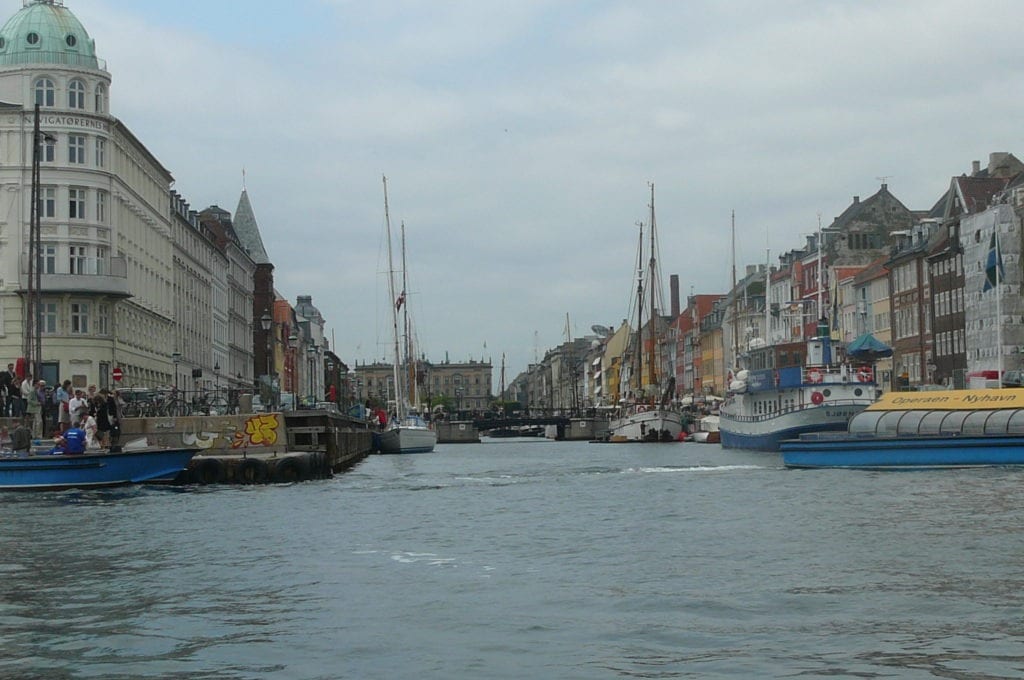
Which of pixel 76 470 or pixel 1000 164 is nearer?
pixel 76 470

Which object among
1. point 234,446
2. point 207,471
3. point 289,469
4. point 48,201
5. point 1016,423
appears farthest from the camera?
point 48,201

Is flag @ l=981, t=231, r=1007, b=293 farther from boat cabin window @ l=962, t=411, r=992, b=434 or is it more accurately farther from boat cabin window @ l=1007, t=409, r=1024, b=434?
boat cabin window @ l=1007, t=409, r=1024, b=434

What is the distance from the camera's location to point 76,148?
91.4 m

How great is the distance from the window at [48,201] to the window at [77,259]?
2.12 metres

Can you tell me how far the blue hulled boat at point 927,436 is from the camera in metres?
55.5

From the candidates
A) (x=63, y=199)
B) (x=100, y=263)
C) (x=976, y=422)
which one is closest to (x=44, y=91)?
(x=63, y=199)

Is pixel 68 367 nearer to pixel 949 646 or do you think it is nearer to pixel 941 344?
pixel 941 344

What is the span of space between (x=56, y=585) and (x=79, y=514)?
47.9ft

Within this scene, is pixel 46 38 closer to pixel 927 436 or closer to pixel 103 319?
pixel 103 319

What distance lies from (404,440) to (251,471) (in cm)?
5663

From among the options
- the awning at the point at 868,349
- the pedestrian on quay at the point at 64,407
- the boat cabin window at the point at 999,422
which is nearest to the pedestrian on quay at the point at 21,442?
the pedestrian on quay at the point at 64,407

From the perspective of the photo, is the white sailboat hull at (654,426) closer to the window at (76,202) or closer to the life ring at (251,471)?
the window at (76,202)

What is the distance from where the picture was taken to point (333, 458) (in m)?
67.8

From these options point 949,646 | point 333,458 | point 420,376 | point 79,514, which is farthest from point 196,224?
point 949,646
